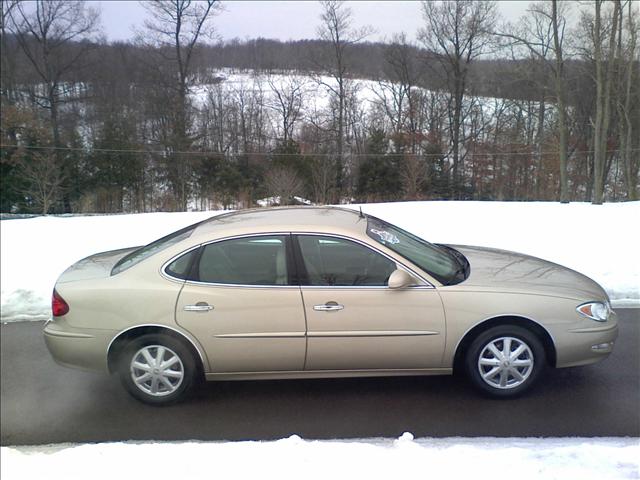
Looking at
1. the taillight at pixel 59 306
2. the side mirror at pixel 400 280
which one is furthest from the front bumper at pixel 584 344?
the taillight at pixel 59 306

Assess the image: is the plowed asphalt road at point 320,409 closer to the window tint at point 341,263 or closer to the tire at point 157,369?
the tire at point 157,369

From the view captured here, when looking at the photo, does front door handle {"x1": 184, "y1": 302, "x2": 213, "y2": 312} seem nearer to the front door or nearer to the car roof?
the car roof

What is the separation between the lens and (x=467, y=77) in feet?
102

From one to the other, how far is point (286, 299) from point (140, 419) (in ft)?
3.88

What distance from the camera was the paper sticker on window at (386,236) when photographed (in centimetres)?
320

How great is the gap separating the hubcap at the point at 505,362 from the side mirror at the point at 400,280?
65 cm

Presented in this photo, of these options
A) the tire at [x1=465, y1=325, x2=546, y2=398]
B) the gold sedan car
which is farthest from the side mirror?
the tire at [x1=465, y1=325, x2=546, y2=398]

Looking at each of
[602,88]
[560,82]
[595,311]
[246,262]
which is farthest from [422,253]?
[560,82]

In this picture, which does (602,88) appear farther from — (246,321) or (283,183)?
(283,183)

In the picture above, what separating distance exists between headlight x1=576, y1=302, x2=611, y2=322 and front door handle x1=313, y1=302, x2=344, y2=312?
1595 millimetres

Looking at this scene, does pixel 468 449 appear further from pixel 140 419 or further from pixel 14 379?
pixel 14 379

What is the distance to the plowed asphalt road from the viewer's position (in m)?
2.59

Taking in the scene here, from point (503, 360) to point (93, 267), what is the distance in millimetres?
2992

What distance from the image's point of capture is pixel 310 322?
9.25ft
